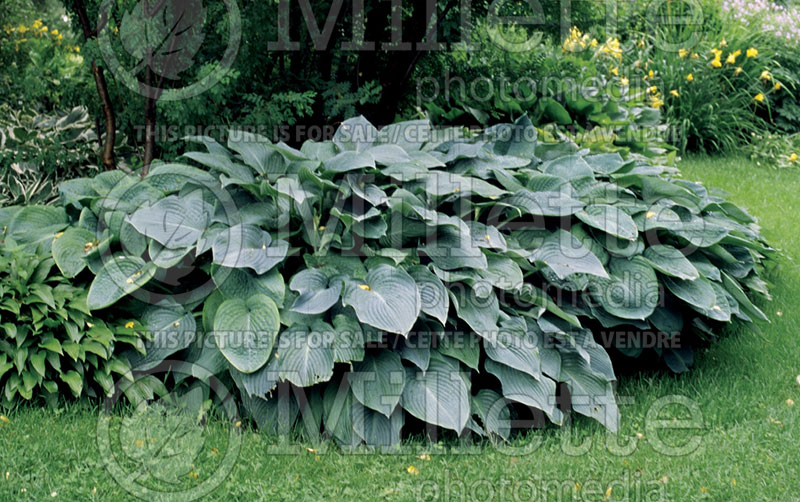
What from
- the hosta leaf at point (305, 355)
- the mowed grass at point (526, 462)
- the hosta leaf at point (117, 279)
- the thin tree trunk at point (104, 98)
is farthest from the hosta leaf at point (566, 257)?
the thin tree trunk at point (104, 98)

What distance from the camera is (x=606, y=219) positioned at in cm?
349

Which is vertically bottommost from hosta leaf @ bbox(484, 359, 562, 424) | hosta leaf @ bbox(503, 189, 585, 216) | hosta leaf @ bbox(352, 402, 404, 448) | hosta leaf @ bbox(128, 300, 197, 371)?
hosta leaf @ bbox(352, 402, 404, 448)

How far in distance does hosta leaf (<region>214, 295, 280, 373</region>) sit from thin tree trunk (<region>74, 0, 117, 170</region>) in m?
1.90

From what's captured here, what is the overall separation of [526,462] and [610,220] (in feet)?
4.20

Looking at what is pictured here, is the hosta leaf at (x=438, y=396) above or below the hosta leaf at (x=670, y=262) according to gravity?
below

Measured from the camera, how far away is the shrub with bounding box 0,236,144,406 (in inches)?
112

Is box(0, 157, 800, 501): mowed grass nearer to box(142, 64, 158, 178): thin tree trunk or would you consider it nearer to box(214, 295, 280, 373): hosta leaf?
box(214, 295, 280, 373): hosta leaf

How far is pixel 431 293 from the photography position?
303 cm

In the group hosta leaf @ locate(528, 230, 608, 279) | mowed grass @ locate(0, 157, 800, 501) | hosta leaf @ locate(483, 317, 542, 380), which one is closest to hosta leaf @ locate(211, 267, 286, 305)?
mowed grass @ locate(0, 157, 800, 501)

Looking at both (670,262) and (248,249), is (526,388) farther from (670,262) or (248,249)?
(248,249)

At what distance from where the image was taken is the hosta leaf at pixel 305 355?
2.82 meters

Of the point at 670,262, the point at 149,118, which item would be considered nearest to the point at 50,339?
the point at 149,118

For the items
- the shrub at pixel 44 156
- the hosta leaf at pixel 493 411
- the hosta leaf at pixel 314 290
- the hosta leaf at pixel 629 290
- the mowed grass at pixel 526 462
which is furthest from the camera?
the shrub at pixel 44 156

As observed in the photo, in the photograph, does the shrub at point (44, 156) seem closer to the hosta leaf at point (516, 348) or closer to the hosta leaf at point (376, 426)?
the hosta leaf at point (376, 426)
